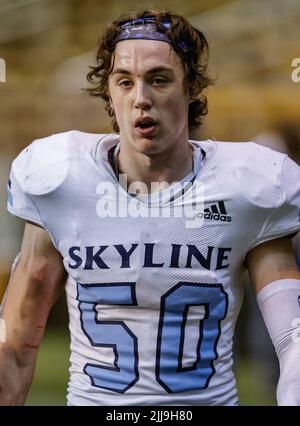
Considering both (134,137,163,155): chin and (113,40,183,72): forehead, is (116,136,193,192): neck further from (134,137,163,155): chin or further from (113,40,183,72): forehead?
(113,40,183,72): forehead

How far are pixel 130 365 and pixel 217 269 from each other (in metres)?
0.24

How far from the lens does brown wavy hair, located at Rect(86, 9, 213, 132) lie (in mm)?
1769

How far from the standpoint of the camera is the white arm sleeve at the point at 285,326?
1645 millimetres

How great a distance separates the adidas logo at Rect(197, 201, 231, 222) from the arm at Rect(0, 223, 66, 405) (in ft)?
0.96

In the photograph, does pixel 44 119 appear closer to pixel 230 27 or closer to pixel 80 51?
pixel 80 51

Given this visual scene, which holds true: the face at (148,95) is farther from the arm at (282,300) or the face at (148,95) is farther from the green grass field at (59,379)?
the green grass field at (59,379)

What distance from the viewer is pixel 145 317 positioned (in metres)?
1.71

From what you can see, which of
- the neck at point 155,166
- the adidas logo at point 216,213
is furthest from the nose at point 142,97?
the adidas logo at point 216,213

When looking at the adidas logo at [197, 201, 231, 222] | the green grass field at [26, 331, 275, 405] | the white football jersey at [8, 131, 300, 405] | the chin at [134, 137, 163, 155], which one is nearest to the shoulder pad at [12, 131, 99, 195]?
the white football jersey at [8, 131, 300, 405]

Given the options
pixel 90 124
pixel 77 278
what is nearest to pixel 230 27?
pixel 90 124

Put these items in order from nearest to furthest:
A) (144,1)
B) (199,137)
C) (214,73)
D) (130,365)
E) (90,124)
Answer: (130,365), (144,1), (199,137), (214,73), (90,124)

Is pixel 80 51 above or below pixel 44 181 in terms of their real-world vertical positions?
above

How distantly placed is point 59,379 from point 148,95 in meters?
1.84

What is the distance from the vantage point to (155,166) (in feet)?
5.81
